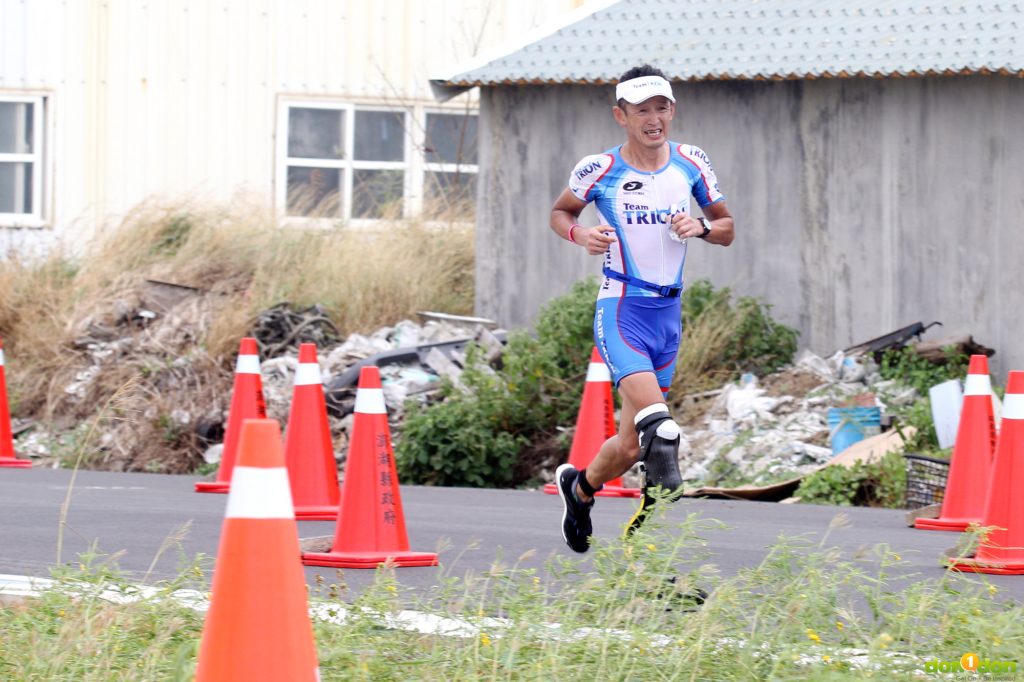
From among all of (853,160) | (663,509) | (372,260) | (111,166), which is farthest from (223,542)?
(111,166)

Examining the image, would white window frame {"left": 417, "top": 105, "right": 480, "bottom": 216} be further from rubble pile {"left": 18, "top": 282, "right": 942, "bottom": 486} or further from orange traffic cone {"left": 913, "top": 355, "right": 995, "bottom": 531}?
orange traffic cone {"left": 913, "top": 355, "right": 995, "bottom": 531}

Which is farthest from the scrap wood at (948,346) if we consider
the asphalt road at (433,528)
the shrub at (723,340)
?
the asphalt road at (433,528)

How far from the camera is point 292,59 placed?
74.4ft

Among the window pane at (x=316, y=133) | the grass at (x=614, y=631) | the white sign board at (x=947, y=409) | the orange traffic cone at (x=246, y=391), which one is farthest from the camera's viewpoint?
the window pane at (x=316, y=133)

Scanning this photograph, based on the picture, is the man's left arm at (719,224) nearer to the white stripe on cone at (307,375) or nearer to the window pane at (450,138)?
the white stripe on cone at (307,375)

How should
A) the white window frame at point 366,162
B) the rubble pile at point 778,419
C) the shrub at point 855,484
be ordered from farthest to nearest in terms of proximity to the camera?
the white window frame at point 366,162, the rubble pile at point 778,419, the shrub at point 855,484

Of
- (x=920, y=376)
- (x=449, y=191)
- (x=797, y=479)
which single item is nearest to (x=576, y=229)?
(x=797, y=479)

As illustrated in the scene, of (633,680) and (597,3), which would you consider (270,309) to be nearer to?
(597,3)

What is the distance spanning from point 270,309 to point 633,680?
43.4ft

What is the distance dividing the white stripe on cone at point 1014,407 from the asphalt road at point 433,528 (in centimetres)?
78

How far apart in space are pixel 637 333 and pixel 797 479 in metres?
5.06

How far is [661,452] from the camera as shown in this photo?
7.12m

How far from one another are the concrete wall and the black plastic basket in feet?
11.1
